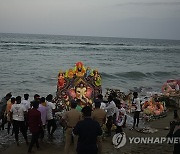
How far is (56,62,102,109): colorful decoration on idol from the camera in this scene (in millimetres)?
9930

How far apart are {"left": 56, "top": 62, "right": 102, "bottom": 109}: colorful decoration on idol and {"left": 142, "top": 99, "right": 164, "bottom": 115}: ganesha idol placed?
377 centimetres

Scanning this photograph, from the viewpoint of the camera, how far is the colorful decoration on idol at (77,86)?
9930 millimetres

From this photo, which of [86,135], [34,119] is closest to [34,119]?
[34,119]

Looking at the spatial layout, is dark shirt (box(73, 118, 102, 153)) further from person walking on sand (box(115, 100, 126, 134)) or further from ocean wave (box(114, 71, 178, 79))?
ocean wave (box(114, 71, 178, 79))

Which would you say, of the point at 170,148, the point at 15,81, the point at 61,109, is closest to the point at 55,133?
the point at 61,109

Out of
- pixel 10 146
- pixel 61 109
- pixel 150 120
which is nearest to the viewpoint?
pixel 10 146

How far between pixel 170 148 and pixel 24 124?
4215mm

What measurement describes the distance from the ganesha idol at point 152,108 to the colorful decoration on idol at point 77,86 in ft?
12.4

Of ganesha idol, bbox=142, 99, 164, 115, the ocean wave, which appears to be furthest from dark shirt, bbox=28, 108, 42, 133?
the ocean wave

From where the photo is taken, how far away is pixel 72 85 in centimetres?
998

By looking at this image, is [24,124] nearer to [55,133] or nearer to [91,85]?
[55,133]

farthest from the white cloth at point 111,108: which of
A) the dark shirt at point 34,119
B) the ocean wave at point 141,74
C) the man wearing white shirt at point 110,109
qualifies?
the ocean wave at point 141,74

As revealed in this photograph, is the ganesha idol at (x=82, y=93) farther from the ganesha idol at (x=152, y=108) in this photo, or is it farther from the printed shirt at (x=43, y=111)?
the ganesha idol at (x=152, y=108)

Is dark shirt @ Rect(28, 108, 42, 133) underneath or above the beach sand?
above
